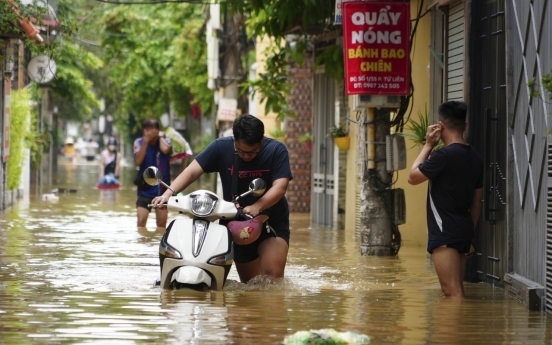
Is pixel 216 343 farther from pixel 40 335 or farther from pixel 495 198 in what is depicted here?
pixel 495 198

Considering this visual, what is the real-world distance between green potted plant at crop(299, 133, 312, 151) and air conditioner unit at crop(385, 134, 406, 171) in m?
9.40

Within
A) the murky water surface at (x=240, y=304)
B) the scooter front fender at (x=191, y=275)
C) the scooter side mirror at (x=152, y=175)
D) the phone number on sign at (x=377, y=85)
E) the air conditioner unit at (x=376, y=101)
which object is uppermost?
the phone number on sign at (x=377, y=85)

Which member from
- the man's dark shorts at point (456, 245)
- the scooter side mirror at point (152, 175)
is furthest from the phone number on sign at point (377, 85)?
the scooter side mirror at point (152, 175)

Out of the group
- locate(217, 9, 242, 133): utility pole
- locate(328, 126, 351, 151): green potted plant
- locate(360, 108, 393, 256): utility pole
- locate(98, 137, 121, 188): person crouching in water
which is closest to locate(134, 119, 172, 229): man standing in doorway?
locate(360, 108, 393, 256): utility pole

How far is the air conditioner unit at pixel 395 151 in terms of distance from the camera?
44.9 feet

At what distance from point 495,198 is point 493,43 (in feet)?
4.89

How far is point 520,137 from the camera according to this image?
9.78 meters

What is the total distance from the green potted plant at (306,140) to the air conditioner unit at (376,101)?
930 centimetres

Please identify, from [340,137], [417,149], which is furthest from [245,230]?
[340,137]

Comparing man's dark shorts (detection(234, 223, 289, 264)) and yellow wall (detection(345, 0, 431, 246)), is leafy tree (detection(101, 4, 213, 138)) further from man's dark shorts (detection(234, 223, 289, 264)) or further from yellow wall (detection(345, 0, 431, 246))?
man's dark shorts (detection(234, 223, 289, 264))

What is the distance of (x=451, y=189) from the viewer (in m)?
9.27

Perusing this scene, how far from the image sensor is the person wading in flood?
9117mm

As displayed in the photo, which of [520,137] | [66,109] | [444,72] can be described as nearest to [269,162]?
[520,137]

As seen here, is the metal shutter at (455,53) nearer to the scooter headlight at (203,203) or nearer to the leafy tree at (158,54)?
the scooter headlight at (203,203)
